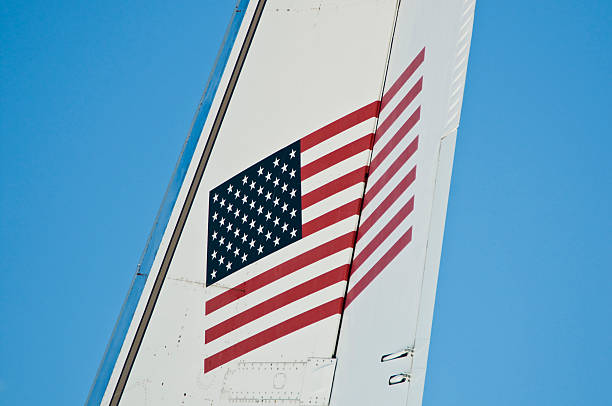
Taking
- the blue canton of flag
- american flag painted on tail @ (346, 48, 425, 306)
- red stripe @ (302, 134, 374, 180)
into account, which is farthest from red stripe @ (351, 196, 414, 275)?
red stripe @ (302, 134, 374, 180)

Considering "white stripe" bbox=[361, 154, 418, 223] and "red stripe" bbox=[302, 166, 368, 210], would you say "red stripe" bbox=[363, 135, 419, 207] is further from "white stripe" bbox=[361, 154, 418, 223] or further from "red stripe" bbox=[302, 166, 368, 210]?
"red stripe" bbox=[302, 166, 368, 210]

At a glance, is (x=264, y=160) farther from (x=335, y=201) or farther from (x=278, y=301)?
(x=278, y=301)

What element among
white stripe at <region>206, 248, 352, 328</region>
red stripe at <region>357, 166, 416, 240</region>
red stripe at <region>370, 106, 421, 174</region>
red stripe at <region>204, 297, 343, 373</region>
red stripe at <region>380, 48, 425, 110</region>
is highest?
red stripe at <region>380, 48, 425, 110</region>

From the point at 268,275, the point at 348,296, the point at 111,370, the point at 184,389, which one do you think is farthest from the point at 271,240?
the point at 111,370

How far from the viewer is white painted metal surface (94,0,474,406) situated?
162 inches

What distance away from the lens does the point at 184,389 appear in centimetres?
490

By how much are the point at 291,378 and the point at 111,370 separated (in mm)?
1445

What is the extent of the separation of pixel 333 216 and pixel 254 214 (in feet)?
1.96

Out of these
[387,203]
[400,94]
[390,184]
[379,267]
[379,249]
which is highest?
[400,94]

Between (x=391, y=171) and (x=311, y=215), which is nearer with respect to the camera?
(x=391, y=171)

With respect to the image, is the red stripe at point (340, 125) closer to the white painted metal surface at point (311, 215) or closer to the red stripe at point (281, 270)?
the white painted metal surface at point (311, 215)

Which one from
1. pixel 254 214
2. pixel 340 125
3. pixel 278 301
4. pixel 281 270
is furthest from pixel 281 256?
pixel 340 125

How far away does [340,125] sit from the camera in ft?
16.0

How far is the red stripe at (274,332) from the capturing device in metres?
4.57
